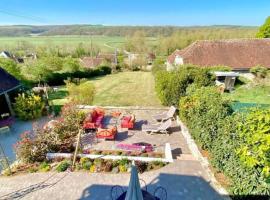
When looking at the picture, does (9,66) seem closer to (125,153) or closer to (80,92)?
(80,92)

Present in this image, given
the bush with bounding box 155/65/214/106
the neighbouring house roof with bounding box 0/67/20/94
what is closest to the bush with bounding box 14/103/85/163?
Result: the neighbouring house roof with bounding box 0/67/20/94

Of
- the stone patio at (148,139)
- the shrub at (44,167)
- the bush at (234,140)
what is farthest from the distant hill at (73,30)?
the shrub at (44,167)

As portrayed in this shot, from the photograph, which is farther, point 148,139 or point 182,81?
point 182,81

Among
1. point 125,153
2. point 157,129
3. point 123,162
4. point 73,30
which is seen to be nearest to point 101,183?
point 123,162

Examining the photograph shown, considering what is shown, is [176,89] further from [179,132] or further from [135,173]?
[135,173]

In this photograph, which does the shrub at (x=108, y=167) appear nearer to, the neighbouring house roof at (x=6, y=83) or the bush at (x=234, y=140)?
the bush at (x=234, y=140)

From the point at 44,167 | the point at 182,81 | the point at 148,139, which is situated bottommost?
the point at 148,139
